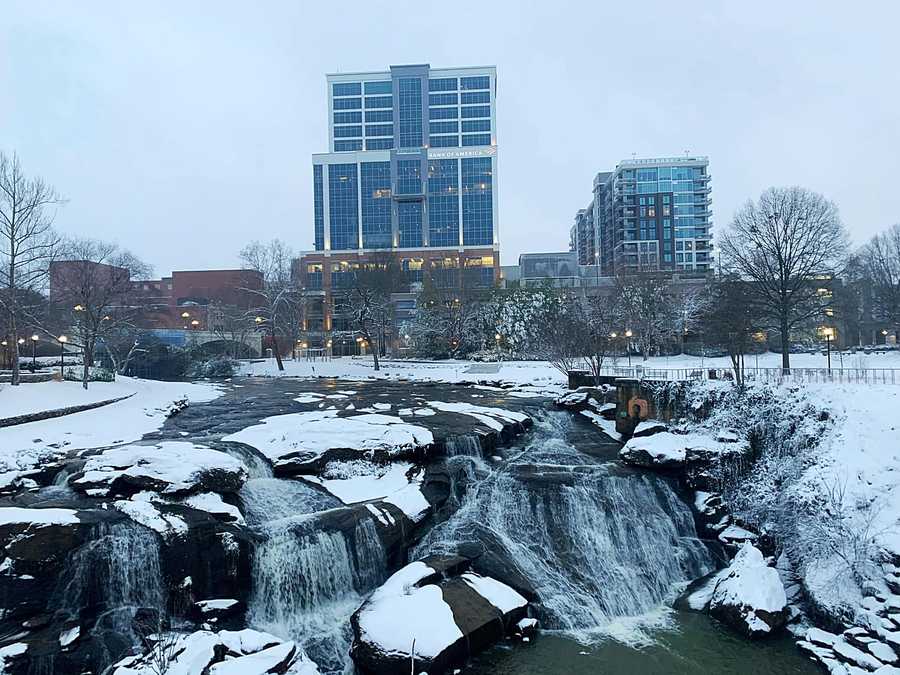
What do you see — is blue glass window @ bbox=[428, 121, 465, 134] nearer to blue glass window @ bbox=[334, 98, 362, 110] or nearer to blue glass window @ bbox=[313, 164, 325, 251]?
blue glass window @ bbox=[334, 98, 362, 110]

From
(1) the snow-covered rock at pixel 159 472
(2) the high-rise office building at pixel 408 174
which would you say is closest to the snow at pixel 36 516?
(1) the snow-covered rock at pixel 159 472

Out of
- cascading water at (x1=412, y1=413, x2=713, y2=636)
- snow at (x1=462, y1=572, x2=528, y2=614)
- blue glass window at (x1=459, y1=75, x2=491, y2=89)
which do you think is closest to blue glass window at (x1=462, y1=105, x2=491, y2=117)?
blue glass window at (x1=459, y1=75, x2=491, y2=89)

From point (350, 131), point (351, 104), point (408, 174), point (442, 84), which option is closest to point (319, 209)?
point (408, 174)

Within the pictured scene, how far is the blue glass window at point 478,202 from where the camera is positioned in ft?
336

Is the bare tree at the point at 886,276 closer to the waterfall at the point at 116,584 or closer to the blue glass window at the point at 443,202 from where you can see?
the waterfall at the point at 116,584

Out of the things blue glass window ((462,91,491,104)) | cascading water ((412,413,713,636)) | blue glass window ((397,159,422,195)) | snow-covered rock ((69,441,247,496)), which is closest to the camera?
cascading water ((412,413,713,636))

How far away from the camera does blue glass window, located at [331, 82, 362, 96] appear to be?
109938 mm

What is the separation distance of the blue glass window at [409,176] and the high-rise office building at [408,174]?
20 cm

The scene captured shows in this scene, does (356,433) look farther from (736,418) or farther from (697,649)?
(736,418)

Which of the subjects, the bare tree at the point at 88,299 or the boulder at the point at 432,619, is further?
the bare tree at the point at 88,299

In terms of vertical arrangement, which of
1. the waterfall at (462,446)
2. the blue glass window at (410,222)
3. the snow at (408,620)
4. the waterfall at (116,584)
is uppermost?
the blue glass window at (410,222)

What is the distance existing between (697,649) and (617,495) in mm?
→ 6317

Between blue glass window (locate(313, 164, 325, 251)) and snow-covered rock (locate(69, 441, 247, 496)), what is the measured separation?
9111 cm

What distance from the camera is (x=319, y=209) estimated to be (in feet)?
341
